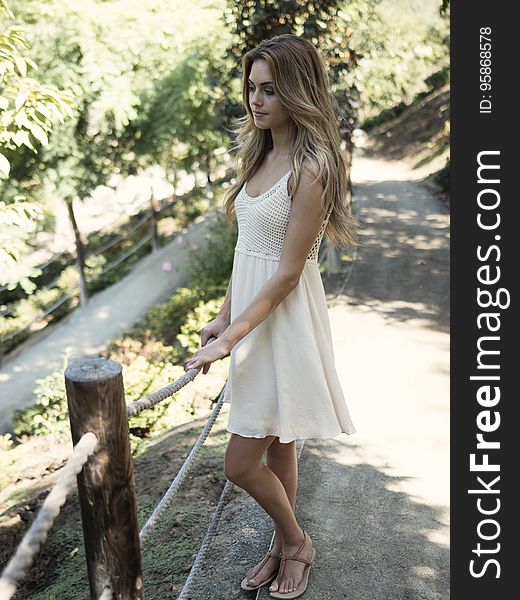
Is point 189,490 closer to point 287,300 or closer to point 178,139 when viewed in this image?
point 287,300

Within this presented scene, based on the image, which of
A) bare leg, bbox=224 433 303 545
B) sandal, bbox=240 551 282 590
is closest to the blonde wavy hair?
bare leg, bbox=224 433 303 545

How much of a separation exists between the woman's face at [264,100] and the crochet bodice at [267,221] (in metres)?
0.19

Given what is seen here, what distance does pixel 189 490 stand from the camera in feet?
12.8

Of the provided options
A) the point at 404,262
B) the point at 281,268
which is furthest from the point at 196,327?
the point at 281,268

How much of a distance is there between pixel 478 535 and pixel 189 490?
4.91ft

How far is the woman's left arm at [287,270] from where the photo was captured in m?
2.30

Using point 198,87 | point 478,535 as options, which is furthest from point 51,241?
point 478,535

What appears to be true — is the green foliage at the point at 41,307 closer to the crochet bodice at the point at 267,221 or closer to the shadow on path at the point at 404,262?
the shadow on path at the point at 404,262

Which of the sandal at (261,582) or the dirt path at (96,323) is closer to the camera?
the sandal at (261,582)

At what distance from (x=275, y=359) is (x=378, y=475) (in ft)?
5.97

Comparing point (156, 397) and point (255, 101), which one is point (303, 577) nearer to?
point (156, 397)

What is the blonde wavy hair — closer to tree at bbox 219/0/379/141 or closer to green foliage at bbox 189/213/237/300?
tree at bbox 219/0/379/141

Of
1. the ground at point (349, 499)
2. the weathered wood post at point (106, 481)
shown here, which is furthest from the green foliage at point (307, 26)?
the weathered wood post at point (106, 481)

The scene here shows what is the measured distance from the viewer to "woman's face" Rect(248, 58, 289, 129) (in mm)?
2359
